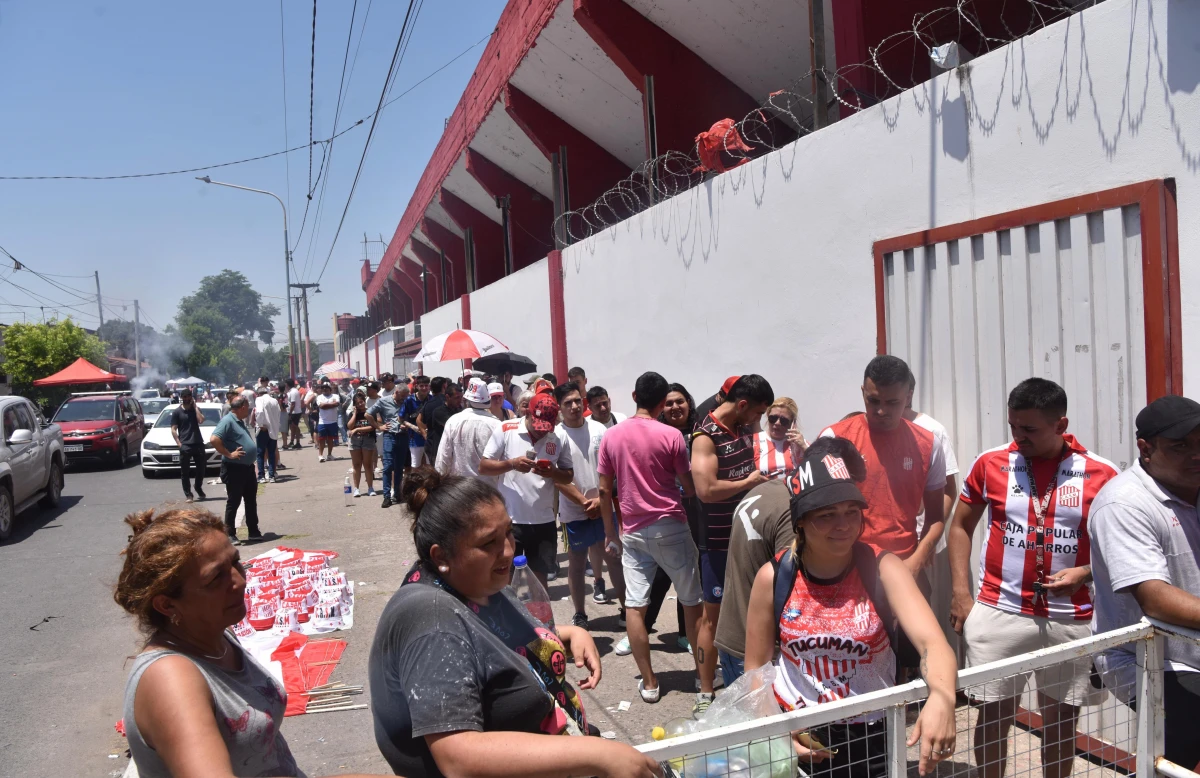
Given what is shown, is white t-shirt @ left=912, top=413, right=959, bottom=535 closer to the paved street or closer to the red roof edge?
the paved street

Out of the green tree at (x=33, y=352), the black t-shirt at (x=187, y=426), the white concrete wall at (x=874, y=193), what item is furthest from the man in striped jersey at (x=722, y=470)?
the green tree at (x=33, y=352)

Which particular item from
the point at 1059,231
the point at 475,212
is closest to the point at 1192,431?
the point at 1059,231

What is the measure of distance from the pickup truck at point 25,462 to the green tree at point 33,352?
2592 cm

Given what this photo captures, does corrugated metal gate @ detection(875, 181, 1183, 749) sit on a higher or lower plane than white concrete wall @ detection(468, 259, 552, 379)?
lower

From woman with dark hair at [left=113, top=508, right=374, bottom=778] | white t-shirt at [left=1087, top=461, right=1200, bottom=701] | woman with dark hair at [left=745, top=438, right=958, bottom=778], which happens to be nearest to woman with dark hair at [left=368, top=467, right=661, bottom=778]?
woman with dark hair at [left=113, top=508, right=374, bottom=778]

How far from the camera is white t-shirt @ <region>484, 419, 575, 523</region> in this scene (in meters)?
5.96

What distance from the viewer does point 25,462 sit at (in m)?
11.9

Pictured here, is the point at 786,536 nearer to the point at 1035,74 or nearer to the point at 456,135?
the point at 1035,74

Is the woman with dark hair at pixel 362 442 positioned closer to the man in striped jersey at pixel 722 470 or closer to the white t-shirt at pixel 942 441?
the man in striped jersey at pixel 722 470

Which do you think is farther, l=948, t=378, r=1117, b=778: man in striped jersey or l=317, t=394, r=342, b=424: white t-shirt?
l=317, t=394, r=342, b=424: white t-shirt

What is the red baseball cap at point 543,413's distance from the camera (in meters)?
5.84

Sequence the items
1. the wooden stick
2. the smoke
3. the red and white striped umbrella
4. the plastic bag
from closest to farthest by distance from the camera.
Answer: the plastic bag < the wooden stick < the red and white striped umbrella < the smoke

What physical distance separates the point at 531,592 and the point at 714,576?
174cm

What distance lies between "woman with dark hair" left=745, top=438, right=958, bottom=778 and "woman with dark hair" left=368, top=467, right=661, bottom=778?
2.47 feet
